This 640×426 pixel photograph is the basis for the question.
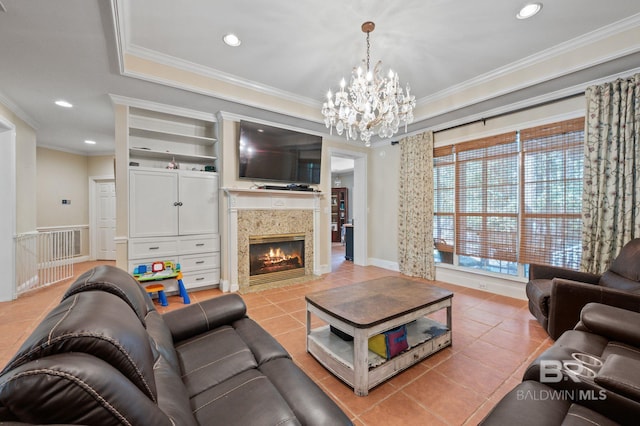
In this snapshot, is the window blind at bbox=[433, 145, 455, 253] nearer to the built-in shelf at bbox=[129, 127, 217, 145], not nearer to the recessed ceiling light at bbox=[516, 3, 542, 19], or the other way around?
the recessed ceiling light at bbox=[516, 3, 542, 19]

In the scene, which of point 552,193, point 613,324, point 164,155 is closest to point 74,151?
point 164,155

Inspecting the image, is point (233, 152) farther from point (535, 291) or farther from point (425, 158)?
point (535, 291)

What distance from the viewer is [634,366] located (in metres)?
1.11

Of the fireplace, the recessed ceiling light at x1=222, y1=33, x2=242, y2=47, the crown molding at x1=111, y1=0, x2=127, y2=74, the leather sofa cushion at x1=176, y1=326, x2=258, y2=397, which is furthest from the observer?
the fireplace

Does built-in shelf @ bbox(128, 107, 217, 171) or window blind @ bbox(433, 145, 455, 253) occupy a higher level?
built-in shelf @ bbox(128, 107, 217, 171)

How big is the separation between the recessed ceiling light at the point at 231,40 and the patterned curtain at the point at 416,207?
11.0 ft

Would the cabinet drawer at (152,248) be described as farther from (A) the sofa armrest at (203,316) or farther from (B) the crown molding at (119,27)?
(A) the sofa armrest at (203,316)

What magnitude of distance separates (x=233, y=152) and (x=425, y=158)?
3283 millimetres

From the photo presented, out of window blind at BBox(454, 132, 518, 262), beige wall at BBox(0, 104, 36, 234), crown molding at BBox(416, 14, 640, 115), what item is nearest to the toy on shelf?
beige wall at BBox(0, 104, 36, 234)

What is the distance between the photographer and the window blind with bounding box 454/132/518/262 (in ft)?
12.2

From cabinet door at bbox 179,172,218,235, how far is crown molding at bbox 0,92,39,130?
2.39 meters

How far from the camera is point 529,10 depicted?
226 cm

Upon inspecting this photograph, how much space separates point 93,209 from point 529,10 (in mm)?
8700

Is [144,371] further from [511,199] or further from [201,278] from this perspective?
[511,199]
